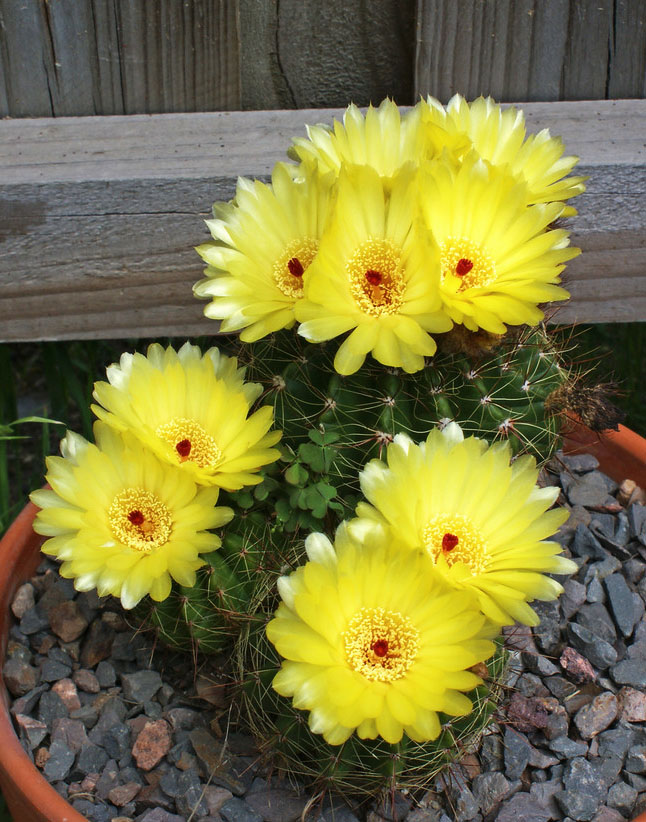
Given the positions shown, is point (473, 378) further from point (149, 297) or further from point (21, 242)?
point (21, 242)

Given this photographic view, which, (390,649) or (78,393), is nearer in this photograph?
(390,649)

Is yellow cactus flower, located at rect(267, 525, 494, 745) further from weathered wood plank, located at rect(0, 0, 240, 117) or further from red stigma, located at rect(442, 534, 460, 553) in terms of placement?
weathered wood plank, located at rect(0, 0, 240, 117)

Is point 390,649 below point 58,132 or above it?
below

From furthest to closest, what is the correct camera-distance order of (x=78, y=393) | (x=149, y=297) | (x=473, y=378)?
(x=78, y=393) < (x=149, y=297) < (x=473, y=378)

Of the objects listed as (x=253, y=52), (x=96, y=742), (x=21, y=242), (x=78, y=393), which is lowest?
(x=96, y=742)

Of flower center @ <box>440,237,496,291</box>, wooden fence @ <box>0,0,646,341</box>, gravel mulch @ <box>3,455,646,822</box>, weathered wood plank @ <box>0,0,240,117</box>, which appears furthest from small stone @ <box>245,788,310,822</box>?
weathered wood plank @ <box>0,0,240,117</box>

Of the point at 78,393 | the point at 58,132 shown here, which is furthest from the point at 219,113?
the point at 78,393
